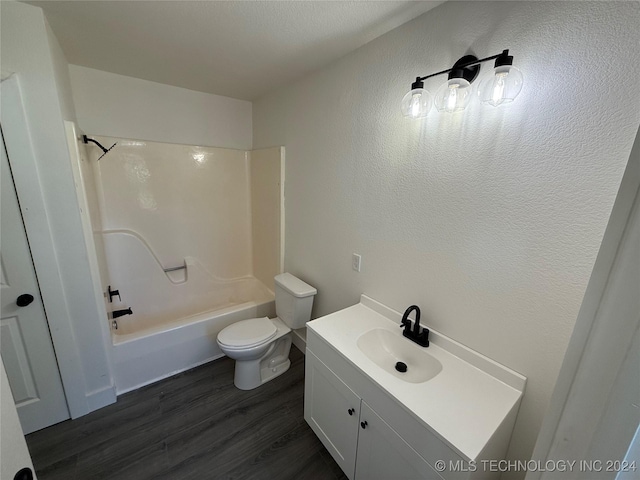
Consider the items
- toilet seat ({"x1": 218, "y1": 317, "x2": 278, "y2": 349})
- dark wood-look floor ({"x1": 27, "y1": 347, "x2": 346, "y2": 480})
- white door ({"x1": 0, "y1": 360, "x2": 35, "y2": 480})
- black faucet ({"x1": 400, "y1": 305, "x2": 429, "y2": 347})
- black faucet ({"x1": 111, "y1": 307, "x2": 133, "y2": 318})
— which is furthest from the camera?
black faucet ({"x1": 111, "y1": 307, "x2": 133, "y2": 318})

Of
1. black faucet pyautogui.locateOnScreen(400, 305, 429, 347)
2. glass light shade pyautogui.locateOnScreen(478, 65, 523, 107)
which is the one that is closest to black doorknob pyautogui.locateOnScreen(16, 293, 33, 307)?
black faucet pyautogui.locateOnScreen(400, 305, 429, 347)

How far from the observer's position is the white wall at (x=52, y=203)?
4.09ft

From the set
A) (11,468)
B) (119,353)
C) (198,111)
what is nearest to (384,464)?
(11,468)

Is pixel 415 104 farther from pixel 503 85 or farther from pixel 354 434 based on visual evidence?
pixel 354 434

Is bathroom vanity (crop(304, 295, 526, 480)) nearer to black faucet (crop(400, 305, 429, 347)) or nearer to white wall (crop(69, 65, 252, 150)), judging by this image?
black faucet (crop(400, 305, 429, 347))

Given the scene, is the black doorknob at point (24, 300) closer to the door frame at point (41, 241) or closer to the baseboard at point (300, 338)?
the door frame at point (41, 241)

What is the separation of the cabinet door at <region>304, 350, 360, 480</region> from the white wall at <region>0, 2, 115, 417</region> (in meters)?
1.38

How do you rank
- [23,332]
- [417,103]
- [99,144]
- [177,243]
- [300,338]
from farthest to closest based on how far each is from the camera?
[177,243]
[300,338]
[99,144]
[23,332]
[417,103]

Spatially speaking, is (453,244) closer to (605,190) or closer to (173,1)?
(605,190)

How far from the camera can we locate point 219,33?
139 centimetres

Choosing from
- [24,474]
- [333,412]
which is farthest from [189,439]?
[24,474]

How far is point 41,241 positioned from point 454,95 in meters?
2.16

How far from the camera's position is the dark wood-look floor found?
1.40m

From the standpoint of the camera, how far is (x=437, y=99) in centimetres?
113
